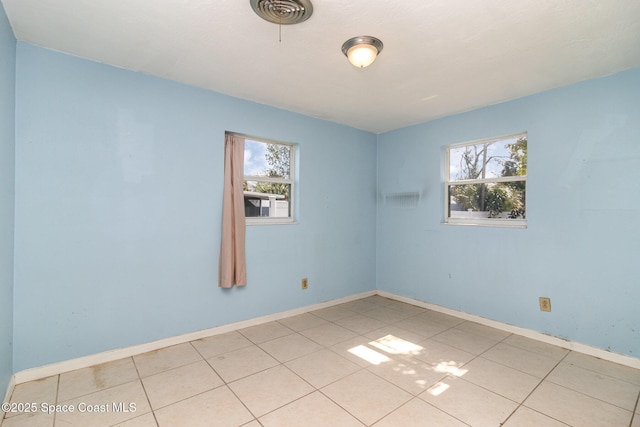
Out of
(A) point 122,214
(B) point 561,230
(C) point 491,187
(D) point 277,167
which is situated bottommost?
(B) point 561,230

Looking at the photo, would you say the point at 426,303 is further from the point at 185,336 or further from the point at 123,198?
the point at 123,198

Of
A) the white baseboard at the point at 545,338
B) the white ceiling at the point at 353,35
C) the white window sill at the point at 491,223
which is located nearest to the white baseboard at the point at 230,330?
the white baseboard at the point at 545,338

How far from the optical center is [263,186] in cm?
345

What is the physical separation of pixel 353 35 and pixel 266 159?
1.81 meters

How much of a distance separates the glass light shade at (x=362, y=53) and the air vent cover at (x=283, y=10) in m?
0.42

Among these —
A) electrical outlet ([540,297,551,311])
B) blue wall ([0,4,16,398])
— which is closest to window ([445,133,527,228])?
electrical outlet ([540,297,551,311])

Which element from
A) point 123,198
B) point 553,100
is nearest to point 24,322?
point 123,198

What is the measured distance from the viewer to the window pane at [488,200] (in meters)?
3.16

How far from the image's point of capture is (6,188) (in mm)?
1917

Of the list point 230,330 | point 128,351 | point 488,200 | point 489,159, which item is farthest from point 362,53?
point 128,351

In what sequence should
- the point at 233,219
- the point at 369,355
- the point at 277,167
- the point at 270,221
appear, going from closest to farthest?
the point at 369,355 < the point at 233,219 < the point at 270,221 < the point at 277,167

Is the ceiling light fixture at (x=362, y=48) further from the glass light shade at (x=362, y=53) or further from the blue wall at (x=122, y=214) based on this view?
the blue wall at (x=122, y=214)

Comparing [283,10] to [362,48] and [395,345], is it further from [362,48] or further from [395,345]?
[395,345]

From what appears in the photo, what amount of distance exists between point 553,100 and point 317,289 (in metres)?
3.27
